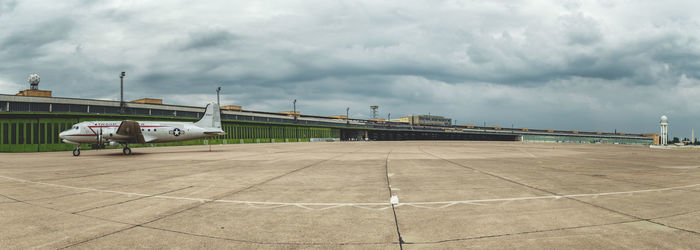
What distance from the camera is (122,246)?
18.4 ft

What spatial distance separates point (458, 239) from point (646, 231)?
3581 millimetres

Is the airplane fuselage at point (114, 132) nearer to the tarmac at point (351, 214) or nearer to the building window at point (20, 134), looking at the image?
the building window at point (20, 134)

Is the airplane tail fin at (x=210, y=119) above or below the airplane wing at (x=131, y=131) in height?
above

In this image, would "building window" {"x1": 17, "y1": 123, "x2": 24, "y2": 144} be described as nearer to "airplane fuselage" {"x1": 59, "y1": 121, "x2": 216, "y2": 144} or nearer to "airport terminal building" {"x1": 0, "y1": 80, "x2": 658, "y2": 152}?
"airport terminal building" {"x1": 0, "y1": 80, "x2": 658, "y2": 152}

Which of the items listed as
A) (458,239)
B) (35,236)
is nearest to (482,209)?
(458,239)

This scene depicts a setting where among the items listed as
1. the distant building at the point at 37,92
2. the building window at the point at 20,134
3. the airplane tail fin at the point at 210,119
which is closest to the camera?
the building window at the point at 20,134

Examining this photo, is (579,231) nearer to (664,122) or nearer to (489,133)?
(664,122)

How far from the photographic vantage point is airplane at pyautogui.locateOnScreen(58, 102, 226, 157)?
33.2m

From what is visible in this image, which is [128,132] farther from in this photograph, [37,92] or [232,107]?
[232,107]

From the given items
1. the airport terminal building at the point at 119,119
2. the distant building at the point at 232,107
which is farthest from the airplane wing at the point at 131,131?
the distant building at the point at 232,107

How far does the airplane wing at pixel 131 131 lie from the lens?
32875mm

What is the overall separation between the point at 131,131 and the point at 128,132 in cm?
40

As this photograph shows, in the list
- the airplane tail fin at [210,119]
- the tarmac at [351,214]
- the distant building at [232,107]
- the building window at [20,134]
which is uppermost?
the distant building at [232,107]

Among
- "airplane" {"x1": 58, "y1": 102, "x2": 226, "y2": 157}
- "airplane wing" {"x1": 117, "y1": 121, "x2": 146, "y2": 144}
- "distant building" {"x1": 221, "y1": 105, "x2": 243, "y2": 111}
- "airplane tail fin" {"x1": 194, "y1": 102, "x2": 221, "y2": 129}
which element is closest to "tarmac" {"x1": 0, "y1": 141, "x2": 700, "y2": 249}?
"airplane wing" {"x1": 117, "y1": 121, "x2": 146, "y2": 144}
